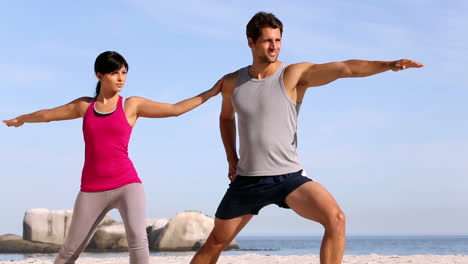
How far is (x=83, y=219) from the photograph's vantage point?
585 cm

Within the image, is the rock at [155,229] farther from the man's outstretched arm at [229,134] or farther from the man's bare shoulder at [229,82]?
the man's bare shoulder at [229,82]

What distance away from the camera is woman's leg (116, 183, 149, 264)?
5707 mm

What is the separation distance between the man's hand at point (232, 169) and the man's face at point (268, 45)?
1057 mm

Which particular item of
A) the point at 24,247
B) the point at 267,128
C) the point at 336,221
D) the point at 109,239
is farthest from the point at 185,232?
the point at 336,221

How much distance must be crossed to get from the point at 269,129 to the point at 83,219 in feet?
6.09

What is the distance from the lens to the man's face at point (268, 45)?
18.4ft

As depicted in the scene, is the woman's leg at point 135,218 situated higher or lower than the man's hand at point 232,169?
lower

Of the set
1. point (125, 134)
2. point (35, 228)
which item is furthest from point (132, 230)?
point (35, 228)

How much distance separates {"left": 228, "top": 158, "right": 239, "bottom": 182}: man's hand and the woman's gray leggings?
851 mm

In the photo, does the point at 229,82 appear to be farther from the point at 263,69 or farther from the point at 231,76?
the point at 263,69

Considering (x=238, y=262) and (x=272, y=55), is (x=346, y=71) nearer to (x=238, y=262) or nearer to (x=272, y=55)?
(x=272, y=55)

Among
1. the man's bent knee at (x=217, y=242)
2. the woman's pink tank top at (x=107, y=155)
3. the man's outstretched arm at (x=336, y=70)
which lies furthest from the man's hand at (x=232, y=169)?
the man's outstretched arm at (x=336, y=70)

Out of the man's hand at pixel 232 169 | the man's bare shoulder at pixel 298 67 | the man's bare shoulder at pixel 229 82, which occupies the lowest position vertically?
the man's hand at pixel 232 169

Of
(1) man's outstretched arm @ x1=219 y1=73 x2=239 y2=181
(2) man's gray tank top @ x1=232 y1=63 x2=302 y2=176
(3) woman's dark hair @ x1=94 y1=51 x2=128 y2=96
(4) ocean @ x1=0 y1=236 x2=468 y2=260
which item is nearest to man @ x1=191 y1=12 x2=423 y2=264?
(2) man's gray tank top @ x1=232 y1=63 x2=302 y2=176
